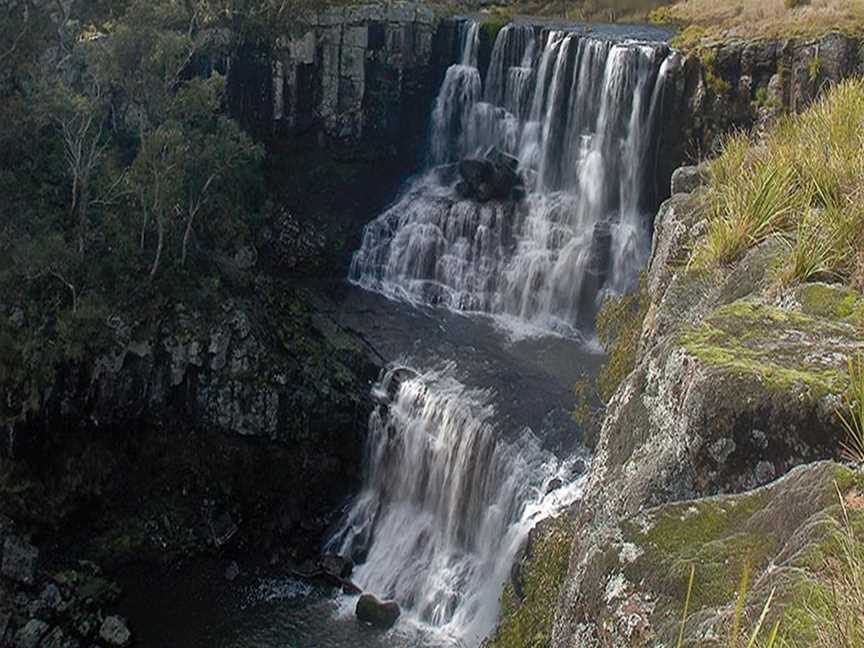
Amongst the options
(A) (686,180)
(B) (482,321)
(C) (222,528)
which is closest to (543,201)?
(B) (482,321)

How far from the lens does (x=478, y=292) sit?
1188 inches

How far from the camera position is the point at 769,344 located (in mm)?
6094

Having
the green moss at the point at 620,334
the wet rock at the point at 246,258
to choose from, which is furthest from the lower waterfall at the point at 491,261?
the green moss at the point at 620,334

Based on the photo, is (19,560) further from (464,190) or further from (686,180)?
(464,190)

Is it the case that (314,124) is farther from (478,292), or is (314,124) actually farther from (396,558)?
(396,558)

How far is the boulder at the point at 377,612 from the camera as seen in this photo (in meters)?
20.1

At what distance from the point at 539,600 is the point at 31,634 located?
44.3ft

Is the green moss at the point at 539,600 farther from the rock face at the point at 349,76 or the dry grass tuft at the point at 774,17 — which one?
the rock face at the point at 349,76

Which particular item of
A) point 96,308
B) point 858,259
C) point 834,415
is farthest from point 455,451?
point 834,415

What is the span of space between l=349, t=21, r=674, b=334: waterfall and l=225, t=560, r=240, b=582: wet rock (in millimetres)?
11554

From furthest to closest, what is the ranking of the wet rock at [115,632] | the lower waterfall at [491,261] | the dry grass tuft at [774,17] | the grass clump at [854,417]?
1. the dry grass tuft at [774,17]
2. the lower waterfall at [491,261]
3. the wet rock at [115,632]
4. the grass clump at [854,417]

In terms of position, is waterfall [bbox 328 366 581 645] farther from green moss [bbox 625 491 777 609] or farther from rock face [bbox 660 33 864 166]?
green moss [bbox 625 491 777 609]

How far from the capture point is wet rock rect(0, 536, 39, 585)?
21.5 m

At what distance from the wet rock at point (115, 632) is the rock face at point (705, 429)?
A: 53.7 feet
